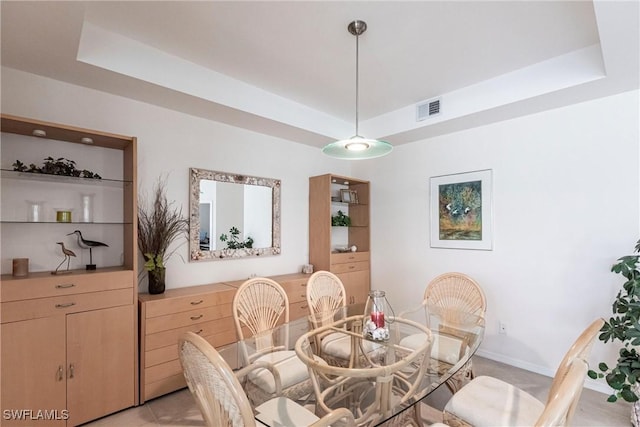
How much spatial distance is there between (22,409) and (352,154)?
9.06 feet

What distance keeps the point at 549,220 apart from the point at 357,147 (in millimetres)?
2164

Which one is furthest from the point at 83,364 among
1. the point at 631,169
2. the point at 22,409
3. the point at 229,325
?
the point at 631,169

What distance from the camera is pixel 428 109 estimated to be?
11.2 feet

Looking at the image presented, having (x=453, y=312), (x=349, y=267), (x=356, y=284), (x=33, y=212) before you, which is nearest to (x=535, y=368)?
(x=453, y=312)

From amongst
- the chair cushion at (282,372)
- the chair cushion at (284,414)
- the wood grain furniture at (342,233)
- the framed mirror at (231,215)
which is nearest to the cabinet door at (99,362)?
the framed mirror at (231,215)

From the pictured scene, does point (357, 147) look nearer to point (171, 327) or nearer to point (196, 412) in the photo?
point (171, 327)

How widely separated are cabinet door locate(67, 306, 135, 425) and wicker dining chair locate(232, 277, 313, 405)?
0.87 meters

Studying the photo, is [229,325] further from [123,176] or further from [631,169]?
[631,169]

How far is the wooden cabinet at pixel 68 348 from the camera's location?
1943mm

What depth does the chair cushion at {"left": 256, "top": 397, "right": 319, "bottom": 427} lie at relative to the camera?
1.48 metres

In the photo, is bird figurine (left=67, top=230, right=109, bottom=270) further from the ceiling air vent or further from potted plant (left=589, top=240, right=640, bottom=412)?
potted plant (left=589, top=240, right=640, bottom=412)

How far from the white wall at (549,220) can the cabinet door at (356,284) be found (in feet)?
2.58

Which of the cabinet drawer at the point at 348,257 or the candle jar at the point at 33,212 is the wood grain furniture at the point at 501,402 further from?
the candle jar at the point at 33,212

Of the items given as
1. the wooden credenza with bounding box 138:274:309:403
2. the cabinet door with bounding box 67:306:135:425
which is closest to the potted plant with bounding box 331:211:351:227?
the wooden credenza with bounding box 138:274:309:403
